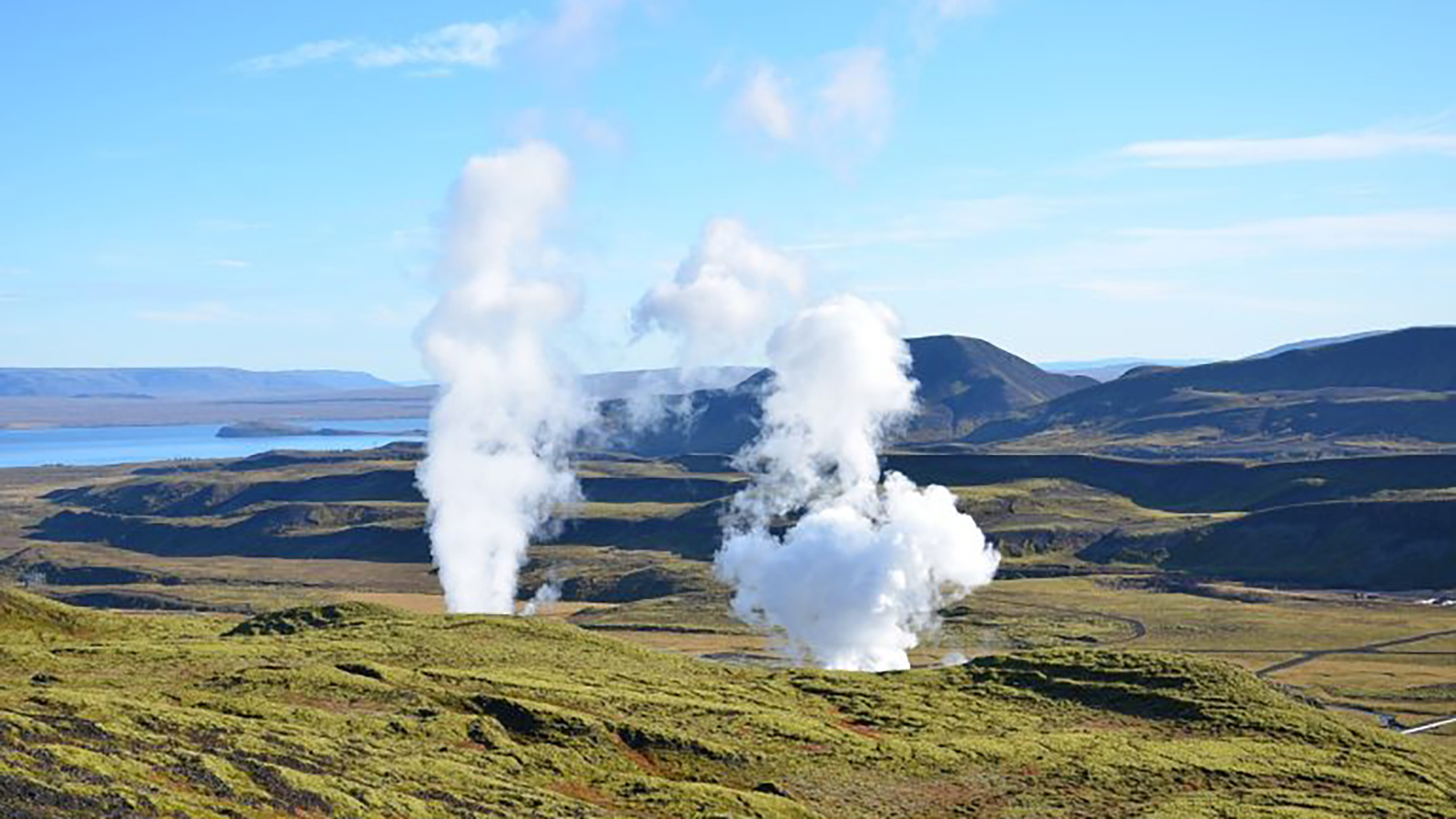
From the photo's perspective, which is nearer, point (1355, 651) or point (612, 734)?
point (612, 734)

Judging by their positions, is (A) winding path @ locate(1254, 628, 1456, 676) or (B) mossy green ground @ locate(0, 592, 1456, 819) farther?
(A) winding path @ locate(1254, 628, 1456, 676)

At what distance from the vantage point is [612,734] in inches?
2874

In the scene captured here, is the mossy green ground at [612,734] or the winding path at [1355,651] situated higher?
the mossy green ground at [612,734]

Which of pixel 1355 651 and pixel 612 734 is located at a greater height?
pixel 612 734

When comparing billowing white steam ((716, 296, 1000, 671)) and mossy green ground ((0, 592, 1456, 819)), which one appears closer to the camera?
mossy green ground ((0, 592, 1456, 819))

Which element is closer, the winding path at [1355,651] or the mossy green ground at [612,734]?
the mossy green ground at [612,734]

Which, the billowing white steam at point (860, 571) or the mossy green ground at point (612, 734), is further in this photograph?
the billowing white steam at point (860, 571)

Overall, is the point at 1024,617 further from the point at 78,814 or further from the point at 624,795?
the point at 78,814

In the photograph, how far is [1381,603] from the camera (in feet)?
591

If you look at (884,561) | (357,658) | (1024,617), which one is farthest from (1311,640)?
(357,658)

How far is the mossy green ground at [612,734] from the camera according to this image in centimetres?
5456

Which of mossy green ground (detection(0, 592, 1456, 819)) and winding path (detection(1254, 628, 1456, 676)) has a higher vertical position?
mossy green ground (detection(0, 592, 1456, 819))

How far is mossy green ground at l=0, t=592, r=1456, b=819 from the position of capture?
179 ft

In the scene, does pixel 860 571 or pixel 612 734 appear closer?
pixel 612 734
